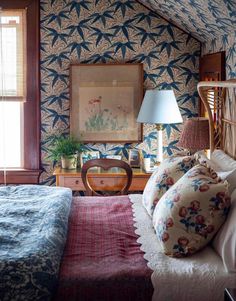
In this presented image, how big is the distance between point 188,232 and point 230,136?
1.29 meters

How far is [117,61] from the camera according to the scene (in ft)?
15.3

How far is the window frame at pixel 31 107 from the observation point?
4590 mm

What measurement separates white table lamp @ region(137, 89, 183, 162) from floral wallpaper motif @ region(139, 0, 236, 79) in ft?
1.76

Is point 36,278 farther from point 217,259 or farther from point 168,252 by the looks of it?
point 217,259

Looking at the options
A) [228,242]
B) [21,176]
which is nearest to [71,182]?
[21,176]

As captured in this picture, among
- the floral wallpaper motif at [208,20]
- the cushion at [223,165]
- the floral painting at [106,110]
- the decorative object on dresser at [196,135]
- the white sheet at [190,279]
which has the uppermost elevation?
the floral wallpaper motif at [208,20]

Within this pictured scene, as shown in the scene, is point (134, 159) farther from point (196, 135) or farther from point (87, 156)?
point (196, 135)

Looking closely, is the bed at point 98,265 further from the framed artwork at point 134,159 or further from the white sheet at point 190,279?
the framed artwork at point 134,159

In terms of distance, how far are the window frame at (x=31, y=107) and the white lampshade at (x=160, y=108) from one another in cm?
104

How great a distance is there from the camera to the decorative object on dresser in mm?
3652

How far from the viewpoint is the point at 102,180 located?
4371mm

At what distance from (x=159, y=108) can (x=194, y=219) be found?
6.87 feet

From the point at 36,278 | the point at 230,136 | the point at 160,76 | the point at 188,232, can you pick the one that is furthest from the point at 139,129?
the point at 36,278

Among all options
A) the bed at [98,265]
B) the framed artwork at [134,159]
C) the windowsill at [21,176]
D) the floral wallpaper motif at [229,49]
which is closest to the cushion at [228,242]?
the bed at [98,265]
